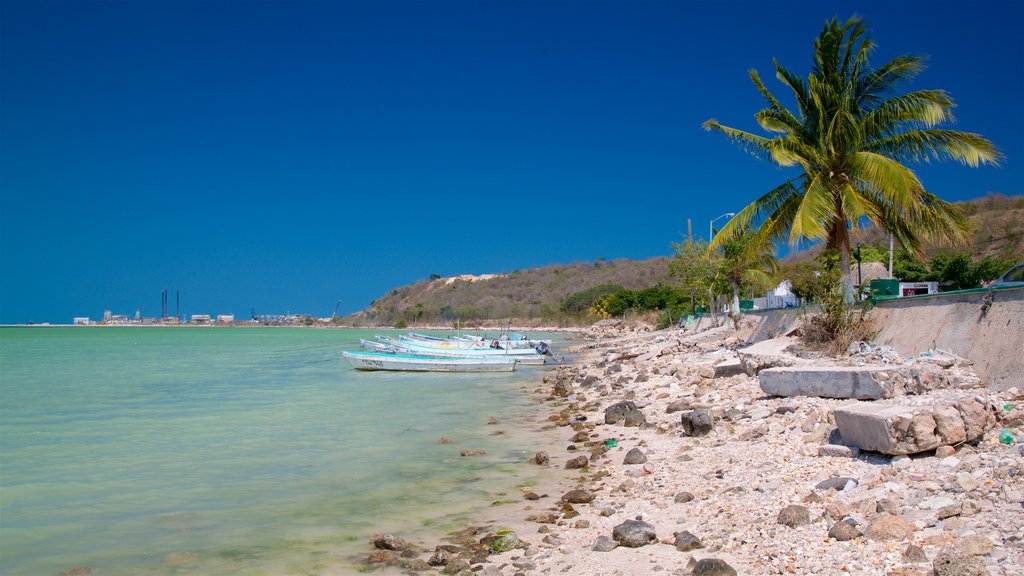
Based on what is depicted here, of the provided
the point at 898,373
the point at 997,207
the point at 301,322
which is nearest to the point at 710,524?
the point at 898,373

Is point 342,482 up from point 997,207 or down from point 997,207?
Answer: down

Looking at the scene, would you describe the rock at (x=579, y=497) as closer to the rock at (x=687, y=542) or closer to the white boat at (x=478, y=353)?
the rock at (x=687, y=542)

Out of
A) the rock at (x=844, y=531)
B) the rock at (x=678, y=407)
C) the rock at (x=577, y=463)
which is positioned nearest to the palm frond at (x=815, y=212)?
the rock at (x=678, y=407)

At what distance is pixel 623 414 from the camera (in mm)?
13547

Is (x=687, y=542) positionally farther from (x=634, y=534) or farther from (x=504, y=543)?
(x=504, y=543)

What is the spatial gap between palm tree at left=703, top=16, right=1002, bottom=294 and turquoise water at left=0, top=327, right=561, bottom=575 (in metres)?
9.12

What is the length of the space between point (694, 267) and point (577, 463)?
3218 cm

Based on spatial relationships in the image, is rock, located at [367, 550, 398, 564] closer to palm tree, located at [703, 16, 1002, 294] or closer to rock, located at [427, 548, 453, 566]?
rock, located at [427, 548, 453, 566]

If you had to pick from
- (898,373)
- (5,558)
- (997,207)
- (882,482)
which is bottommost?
(5,558)

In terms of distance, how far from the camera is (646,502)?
296 inches

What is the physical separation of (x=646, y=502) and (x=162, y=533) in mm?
5758

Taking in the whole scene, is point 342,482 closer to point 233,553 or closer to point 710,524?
point 233,553

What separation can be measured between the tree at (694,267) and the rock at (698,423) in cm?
2925

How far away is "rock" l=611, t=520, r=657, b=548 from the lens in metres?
6.05
